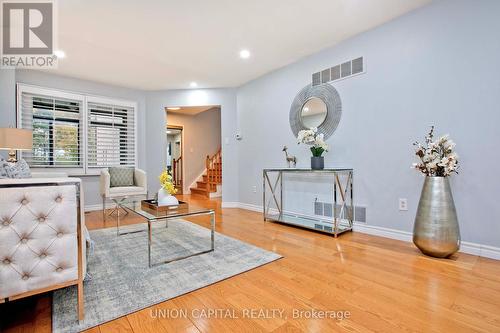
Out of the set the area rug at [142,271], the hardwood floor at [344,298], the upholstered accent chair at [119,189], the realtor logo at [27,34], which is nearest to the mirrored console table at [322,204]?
the hardwood floor at [344,298]

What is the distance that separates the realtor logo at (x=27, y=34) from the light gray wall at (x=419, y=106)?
3.15m

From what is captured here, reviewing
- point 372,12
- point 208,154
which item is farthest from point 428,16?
point 208,154

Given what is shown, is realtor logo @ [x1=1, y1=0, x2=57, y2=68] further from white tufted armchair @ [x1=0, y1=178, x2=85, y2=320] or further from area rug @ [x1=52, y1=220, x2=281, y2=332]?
area rug @ [x1=52, y1=220, x2=281, y2=332]

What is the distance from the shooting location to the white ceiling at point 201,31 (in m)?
2.41

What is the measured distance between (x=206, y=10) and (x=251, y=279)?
8.39 ft

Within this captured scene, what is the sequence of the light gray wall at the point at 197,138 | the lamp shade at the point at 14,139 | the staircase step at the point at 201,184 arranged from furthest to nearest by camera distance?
the light gray wall at the point at 197,138, the staircase step at the point at 201,184, the lamp shade at the point at 14,139

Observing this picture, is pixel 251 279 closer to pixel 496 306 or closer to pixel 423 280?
pixel 423 280

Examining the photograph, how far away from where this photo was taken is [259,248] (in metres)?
2.42

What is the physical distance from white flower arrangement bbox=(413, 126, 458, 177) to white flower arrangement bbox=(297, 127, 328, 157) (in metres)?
1.12

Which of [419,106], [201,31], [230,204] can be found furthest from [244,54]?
[230,204]

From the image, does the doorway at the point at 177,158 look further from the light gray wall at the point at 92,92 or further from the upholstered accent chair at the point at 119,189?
the upholstered accent chair at the point at 119,189

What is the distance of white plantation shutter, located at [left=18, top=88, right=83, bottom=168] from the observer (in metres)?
3.93

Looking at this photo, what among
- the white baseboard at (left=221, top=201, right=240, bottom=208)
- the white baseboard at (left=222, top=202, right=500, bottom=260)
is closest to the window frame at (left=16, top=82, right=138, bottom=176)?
the white baseboard at (left=221, top=201, right=240, bottom=208)

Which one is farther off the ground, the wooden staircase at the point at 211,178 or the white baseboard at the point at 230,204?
the wooden staircase at the point at 211,178
